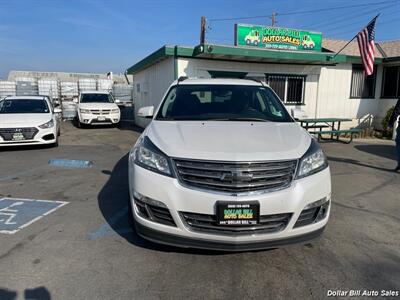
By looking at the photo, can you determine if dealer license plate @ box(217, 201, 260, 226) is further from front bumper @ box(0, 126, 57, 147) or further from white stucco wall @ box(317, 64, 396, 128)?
white stucco wall @ box(317, 64, 396, 128)

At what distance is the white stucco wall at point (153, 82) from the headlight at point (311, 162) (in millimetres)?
8361

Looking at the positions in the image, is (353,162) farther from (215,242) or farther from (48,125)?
(48,125)

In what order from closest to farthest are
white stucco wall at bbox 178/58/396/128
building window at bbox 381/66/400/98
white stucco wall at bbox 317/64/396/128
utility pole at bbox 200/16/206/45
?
white stucco wall at bbox 178/58/396/128
white stucco wall at bbox 317/64/396/128
building window at bbox 381/66/400/98
utility pole at bbox 200/16/206/45

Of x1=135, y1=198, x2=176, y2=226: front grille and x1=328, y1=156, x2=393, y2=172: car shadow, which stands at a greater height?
x1=135, y1=198, x2=176, y2=226: front grille

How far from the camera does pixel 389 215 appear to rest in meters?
4.52

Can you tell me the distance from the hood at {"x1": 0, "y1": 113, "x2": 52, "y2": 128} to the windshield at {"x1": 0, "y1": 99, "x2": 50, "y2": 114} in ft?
1.88

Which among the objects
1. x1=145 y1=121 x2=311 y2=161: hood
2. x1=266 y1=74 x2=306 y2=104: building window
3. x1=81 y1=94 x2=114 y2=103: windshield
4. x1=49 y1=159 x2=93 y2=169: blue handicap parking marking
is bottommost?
x1=49 y1=159 x2=93 y2=169: blue handicap parking marking

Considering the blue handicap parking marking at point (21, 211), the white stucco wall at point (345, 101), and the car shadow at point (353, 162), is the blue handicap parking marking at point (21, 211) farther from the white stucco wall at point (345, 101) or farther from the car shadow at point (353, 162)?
the white stucco wall at point (345, 101)

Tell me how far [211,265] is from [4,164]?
6596 millimetres

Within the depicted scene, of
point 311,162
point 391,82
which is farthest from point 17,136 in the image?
point 391,82

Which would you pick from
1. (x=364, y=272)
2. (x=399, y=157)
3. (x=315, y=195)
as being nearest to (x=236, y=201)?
(x=315, y=195)

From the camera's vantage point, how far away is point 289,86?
12586 millimetres

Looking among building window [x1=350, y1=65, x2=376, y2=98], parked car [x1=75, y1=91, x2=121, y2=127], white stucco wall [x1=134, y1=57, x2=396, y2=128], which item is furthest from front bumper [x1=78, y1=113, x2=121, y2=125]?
building window [x1=350, y1=65, x2=376, y2=98]

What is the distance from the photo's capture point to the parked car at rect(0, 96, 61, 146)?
28.9 ft
